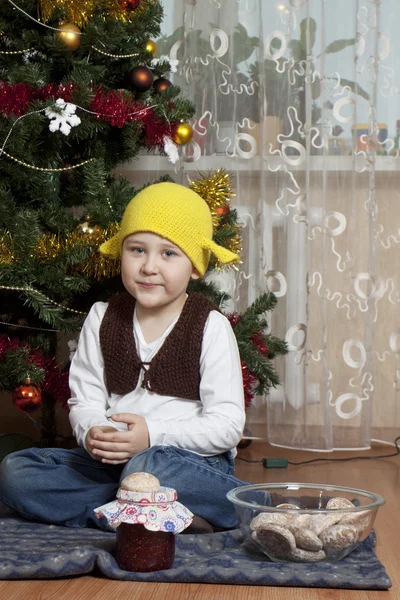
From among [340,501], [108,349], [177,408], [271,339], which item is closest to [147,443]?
[177,408]

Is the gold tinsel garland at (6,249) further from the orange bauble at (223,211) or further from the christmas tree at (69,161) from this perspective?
the orange bauble at (223,211)

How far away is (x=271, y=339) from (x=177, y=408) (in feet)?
2.05

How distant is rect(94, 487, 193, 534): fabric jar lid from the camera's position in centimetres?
121

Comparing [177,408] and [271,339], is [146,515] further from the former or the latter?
[271,339]

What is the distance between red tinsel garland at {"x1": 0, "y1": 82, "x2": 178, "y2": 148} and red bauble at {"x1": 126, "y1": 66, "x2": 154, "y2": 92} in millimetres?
34

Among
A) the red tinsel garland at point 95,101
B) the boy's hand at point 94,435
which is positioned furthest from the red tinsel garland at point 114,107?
the boy's hand at point 94,435

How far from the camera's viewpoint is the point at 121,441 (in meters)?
1.49

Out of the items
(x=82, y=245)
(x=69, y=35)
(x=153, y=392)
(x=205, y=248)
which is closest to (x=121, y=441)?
(x=153, y=392)

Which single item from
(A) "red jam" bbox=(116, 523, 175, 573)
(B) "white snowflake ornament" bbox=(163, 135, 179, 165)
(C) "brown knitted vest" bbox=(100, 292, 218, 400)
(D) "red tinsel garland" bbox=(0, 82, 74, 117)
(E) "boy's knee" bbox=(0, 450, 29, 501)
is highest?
(D) "red tinsel garland" bbox=(0, 82, 74, 117)

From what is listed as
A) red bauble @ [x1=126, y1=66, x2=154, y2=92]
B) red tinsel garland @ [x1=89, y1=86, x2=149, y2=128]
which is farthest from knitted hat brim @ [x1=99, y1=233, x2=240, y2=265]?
Result: red bauble @ [x1=126, y1=66, x2=154, y2=92]

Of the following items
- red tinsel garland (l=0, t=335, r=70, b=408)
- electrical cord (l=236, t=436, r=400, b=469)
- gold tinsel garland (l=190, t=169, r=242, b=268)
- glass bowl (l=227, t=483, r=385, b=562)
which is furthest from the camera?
electrical cord (l=236, t=436, r=400, b=469)

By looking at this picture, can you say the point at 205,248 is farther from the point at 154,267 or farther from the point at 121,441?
the point at 121,441

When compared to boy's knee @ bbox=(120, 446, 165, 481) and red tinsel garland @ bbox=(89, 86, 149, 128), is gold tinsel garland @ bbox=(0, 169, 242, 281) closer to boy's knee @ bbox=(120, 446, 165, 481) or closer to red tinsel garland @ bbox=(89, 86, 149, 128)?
red tinsel garland @ bbox=(89, 86, 149, 128)

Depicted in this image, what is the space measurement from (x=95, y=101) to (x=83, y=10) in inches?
9.4
